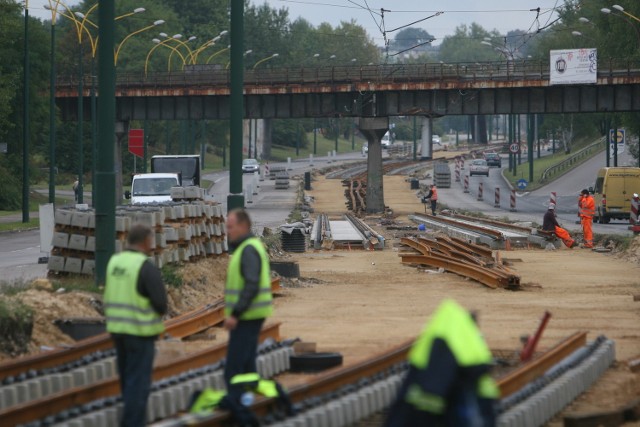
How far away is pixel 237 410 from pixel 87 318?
21.2ft

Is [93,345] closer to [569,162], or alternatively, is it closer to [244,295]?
[244,295]

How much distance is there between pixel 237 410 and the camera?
10.4m

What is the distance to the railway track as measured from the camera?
1087 cm

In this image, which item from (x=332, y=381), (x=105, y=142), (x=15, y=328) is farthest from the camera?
(x=105, y=142)

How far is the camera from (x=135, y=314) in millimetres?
10227

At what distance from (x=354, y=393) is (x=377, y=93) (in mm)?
57522

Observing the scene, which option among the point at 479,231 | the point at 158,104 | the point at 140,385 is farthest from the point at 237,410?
the point at 158,104

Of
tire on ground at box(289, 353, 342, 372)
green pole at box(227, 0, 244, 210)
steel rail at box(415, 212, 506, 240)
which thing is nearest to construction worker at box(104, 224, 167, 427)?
tire on ground at box(289, 353, 342, 372)

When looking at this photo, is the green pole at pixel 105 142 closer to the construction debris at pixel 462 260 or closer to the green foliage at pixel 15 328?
the green foliage at pixel 15 328

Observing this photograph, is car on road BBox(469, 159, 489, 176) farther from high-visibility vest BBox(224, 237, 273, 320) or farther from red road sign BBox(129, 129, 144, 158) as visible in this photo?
high-visibility vest BBox(224, 237, 273, 320)

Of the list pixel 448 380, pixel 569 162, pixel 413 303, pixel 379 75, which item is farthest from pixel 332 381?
pixel 569 162

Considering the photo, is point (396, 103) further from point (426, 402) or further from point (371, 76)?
point (426, 402)

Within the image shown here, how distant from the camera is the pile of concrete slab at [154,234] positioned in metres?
21.1

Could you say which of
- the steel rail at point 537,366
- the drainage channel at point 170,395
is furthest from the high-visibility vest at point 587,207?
the drainage channel at point 170,395
